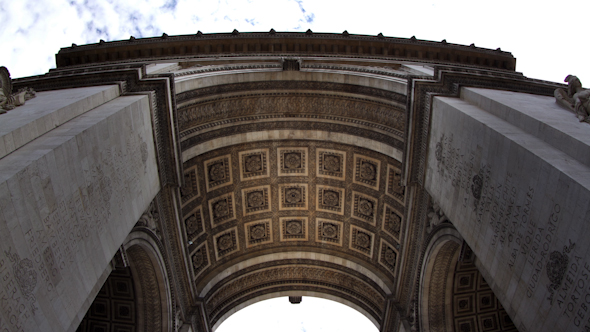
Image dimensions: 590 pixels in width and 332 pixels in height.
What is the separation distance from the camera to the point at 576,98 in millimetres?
8953

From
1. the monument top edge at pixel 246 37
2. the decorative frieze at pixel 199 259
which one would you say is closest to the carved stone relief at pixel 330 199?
the decorative frieze at pixel 199 259

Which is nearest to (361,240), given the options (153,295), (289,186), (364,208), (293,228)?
(364,208)

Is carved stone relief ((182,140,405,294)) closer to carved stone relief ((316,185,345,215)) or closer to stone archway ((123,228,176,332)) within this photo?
carved stone relief ((316,185,345,215))

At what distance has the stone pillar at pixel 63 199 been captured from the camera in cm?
645

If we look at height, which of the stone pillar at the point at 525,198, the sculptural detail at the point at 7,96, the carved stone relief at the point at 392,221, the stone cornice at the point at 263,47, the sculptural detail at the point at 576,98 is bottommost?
the carved stone relief at the point at 392,221

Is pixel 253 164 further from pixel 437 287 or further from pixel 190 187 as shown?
pixel 437 287

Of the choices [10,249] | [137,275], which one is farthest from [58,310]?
[137,275]

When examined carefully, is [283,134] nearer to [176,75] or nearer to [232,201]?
[232,201]

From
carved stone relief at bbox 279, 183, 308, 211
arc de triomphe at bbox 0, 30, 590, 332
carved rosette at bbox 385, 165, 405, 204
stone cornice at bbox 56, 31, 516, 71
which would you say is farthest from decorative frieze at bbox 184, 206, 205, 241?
carved rosette at bbox 385, 165, 405, 204

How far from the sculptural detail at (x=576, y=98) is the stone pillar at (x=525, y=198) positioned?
291 mm

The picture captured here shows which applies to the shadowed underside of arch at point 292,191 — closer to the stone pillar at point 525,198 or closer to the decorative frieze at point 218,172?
the decorative frieze at point 218,172

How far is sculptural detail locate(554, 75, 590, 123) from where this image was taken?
8477 mm

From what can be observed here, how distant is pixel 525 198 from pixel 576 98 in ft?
10.5

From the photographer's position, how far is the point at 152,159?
1216 centimetres
